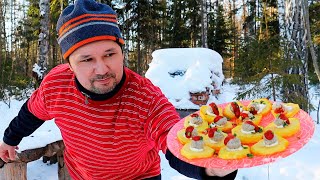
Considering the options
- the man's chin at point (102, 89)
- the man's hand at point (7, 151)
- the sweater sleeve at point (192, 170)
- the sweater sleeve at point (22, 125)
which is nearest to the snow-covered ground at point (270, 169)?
the man's hand at point (7, 151)

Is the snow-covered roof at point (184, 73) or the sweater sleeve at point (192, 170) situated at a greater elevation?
the sweater sleeve at point (192, 170)

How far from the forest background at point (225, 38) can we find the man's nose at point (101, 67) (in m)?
4.40

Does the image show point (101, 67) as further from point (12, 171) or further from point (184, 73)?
point (184, 73)

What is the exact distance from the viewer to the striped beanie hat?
1.71m

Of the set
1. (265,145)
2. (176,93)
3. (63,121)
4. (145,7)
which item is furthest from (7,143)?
(145,7)

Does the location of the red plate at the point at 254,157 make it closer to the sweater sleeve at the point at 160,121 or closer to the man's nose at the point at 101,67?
the sweater sleeve at the point at 160,121

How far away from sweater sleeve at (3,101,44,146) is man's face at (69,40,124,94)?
82 centimetres

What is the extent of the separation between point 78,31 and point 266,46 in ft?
16.8

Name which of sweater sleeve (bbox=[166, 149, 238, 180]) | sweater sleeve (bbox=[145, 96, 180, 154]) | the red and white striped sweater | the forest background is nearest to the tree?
the forest background

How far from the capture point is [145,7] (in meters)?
19.0

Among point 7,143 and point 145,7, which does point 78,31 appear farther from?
point 145,7

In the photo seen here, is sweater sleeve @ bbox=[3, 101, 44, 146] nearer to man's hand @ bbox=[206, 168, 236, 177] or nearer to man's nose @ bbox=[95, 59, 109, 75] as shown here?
man's nose @ bbox=[95, 59, 109, 75]

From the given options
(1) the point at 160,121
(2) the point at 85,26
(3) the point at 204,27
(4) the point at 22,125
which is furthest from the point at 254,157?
(3) the point at 204,27

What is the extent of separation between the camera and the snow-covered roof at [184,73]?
6.82 m
